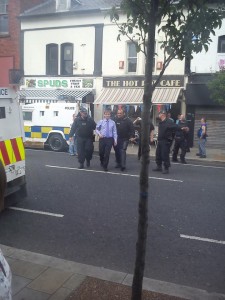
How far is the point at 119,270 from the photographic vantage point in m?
4.18

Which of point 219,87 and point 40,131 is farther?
point 40,131

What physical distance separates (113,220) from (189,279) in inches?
81.7

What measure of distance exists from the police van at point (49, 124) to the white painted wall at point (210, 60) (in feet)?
20.4

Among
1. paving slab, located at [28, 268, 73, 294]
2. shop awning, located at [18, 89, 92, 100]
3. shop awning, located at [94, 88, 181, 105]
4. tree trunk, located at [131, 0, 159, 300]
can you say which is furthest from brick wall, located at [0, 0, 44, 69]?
tree trunk, located at [131, 0, 159, 300]

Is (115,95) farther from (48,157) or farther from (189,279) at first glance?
(189,279)

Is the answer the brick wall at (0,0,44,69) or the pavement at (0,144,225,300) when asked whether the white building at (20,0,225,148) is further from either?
the pavement at (0,144,225,300)

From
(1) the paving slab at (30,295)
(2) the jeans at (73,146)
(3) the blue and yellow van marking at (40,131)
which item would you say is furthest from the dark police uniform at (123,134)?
(1) the paving slab at (30,295)

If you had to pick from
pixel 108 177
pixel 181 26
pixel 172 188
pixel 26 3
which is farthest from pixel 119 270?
pixel 26 3

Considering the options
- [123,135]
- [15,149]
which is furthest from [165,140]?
[15,149]

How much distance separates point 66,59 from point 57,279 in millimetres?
17053

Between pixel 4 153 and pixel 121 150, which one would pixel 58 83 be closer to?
pixel 121 150

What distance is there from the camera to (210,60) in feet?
53.6

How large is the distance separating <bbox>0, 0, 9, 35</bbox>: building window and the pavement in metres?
19.2

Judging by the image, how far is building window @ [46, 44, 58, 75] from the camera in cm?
1969
